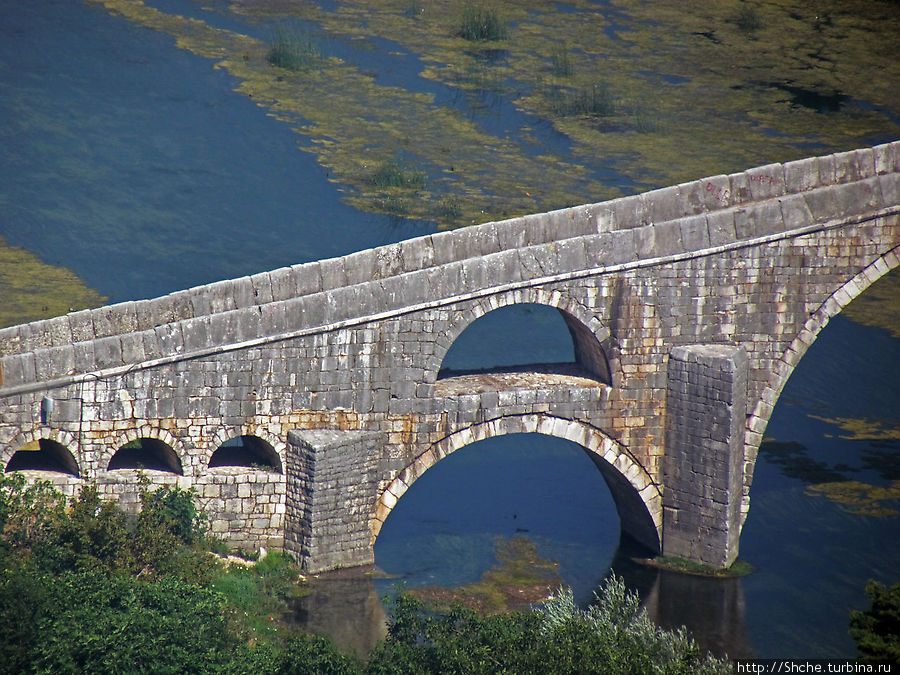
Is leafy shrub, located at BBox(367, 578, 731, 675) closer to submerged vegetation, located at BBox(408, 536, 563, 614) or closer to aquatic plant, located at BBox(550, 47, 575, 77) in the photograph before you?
submerged vegetation, located at BBox(408, 536, 563, 614)

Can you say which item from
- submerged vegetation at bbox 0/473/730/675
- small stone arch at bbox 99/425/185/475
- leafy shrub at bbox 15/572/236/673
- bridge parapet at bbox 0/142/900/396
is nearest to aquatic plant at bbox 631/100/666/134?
bridge parapet at bbox 0/142/900/396

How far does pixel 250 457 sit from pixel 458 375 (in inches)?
119

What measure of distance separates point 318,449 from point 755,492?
7911mm

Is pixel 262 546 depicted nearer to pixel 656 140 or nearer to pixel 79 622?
pixel 79 622

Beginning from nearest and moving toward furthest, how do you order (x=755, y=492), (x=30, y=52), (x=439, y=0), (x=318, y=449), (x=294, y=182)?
(x=318, y=449)
(x=755, y=492)
(x=294, y=182)
(x=30, y=52)
(x=439, y=0)

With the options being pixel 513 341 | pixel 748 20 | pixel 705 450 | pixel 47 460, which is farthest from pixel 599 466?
pixel 748 20

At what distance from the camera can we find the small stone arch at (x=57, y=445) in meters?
15.5

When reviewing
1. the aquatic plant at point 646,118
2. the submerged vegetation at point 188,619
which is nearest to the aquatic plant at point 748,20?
the aquatic plant at point 646,118

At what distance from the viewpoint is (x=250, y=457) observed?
17.8 meters

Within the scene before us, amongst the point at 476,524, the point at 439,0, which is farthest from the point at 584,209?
the point at 439,0

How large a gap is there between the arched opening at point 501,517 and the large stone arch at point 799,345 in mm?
2399

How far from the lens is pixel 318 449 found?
16.7m

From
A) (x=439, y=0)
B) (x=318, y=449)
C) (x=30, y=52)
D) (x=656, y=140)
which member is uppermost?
(x=439, y=0)

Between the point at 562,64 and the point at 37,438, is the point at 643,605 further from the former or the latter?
the point at 562,64
